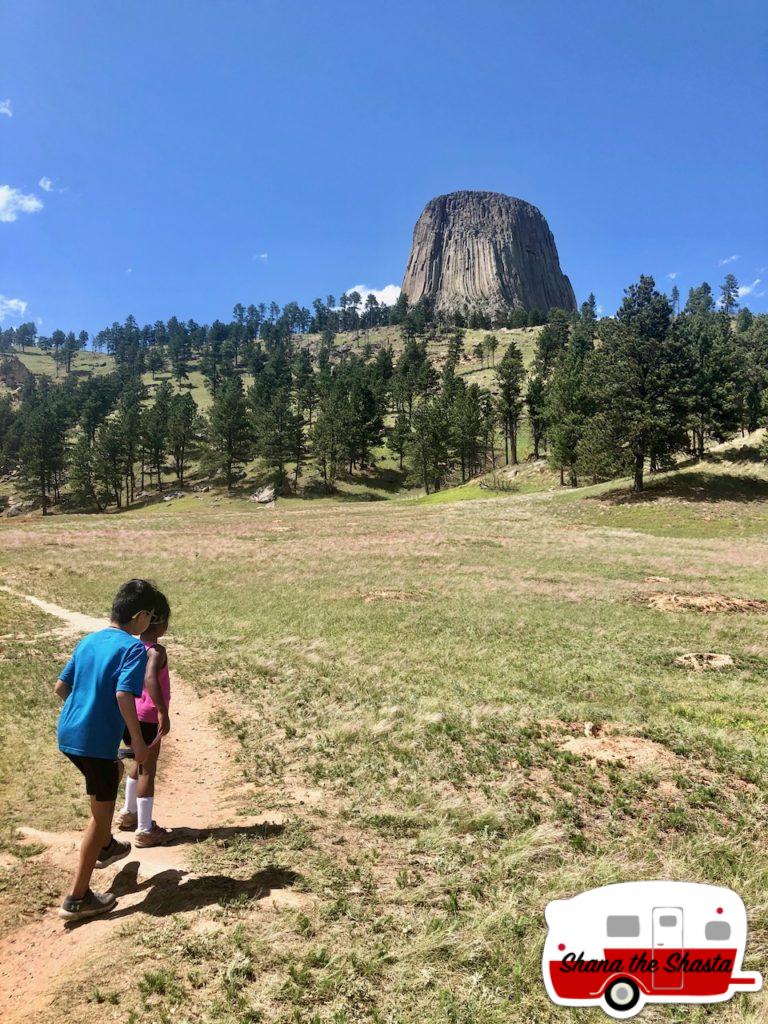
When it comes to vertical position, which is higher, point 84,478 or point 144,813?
point 84,478

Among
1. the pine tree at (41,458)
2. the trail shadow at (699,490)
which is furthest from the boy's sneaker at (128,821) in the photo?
the pine tree at (41,458)

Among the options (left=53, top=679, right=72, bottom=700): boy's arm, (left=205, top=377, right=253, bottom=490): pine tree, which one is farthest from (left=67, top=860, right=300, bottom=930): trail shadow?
(left=205, top=377, right=253, bottom=490): pine tree

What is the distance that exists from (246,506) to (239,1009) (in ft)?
287

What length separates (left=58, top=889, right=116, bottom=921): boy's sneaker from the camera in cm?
552

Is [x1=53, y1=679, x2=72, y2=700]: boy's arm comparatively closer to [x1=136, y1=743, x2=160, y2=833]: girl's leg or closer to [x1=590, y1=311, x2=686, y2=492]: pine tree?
[x1=136, y1=743, x2=160, y2=833]: girl's leg

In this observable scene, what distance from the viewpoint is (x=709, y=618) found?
754 inches

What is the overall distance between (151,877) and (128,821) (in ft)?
5.08

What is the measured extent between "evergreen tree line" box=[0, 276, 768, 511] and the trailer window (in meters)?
51.2

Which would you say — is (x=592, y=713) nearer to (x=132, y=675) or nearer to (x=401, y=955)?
(x=401, y=955)

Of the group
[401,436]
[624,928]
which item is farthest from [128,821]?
[401,436]

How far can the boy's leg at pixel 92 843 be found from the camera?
5562 mm

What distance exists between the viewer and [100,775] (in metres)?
5.55

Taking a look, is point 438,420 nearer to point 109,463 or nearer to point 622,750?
point 109,463

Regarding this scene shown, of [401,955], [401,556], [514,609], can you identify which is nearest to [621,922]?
[401,955]
